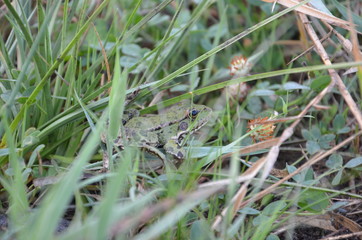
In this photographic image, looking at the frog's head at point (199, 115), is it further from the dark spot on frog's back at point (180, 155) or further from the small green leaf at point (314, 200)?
the small green leaf at point (314, 200)

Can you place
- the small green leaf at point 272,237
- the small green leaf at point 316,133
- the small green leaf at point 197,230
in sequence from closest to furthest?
the small green leaf at point 197,230, the small green leaf at point 272,237, the small green leaf at point 316,133

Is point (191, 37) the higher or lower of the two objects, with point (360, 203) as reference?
higher

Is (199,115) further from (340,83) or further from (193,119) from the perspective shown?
(340,83)

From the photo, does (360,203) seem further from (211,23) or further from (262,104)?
(211,23)

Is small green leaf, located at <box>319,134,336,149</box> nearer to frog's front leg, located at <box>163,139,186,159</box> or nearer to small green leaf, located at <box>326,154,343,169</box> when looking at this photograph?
small green leaf, located at <box>326,154,343,169</box>

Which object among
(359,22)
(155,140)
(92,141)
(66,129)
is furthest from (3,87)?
(359,22)

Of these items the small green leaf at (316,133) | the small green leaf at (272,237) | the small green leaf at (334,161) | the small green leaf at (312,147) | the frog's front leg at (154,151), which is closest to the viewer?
the small green leaf at (272,237)

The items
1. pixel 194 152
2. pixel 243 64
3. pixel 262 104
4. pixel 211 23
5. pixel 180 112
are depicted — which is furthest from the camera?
pixel 211 23

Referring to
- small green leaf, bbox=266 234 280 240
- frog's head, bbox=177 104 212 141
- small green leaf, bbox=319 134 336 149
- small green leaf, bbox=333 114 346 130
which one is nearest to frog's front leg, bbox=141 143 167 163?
frog's head, bbox=177 104 212 141

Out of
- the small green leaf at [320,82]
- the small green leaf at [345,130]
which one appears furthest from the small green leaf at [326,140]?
the small green leaf at [320,82]
